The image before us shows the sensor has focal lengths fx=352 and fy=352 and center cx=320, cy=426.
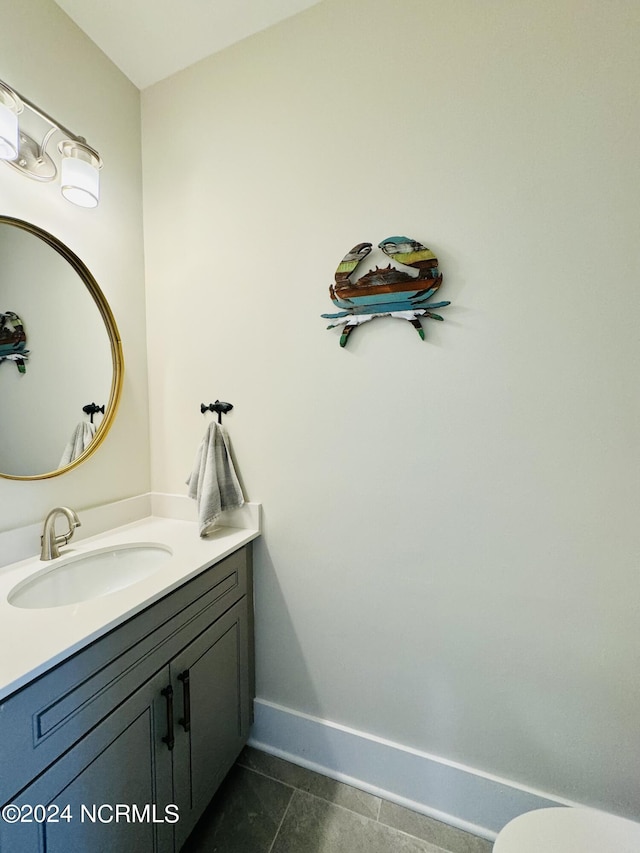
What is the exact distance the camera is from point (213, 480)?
130 cm

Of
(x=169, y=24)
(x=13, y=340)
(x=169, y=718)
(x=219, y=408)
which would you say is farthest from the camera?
(x=219, y=408)

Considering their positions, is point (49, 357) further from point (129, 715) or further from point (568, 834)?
point (568, 834)

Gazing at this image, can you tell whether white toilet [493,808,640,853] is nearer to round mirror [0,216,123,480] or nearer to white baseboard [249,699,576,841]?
white baseboard [249,699,576,841]

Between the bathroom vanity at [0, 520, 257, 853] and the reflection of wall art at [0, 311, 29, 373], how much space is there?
0.75 meters

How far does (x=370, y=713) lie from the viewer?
48.9 inches

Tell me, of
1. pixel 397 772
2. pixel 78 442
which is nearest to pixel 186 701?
pixel 397 772

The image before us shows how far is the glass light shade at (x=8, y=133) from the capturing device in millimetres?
935

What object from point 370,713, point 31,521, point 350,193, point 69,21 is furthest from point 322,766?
point 69,21

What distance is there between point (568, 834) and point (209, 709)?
95 cm

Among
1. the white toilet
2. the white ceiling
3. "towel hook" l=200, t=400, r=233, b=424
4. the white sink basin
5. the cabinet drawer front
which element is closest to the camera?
the cabinet drawer front

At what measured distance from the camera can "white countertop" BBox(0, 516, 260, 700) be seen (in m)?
0.68

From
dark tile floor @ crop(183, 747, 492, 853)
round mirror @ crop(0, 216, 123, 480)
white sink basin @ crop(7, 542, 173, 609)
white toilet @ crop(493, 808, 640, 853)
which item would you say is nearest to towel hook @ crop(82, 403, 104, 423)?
round mirror @ crop(0, 216, 123, 480)

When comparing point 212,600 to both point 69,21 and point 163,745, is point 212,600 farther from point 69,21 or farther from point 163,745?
point 69,21

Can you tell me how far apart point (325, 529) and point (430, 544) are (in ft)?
1.19
